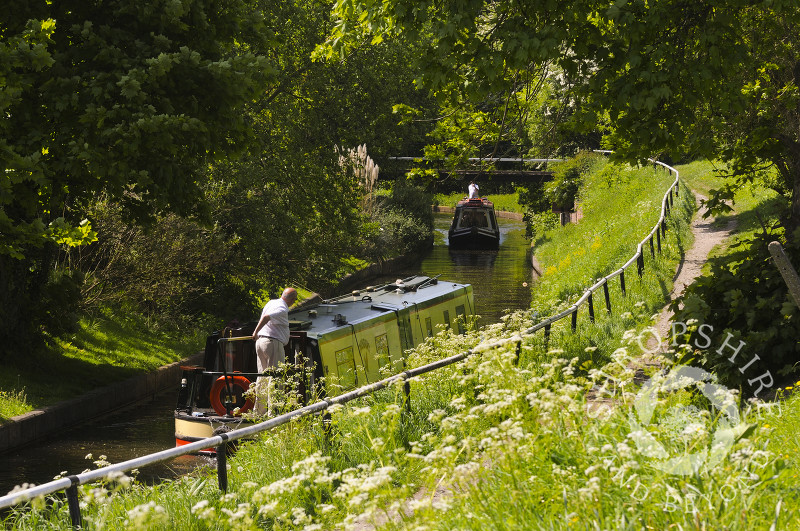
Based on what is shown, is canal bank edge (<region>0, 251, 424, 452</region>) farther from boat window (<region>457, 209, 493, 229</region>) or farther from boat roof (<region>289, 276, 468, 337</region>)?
boat window (<region>457, 209, 493, 229</region>)

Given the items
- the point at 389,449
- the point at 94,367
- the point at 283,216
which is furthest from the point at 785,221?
the point at 283,216

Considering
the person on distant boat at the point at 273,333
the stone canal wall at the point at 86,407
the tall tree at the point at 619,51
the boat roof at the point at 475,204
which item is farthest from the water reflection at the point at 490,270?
the tall tree at the point at 619,51

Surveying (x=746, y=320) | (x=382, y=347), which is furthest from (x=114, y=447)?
(x=746, y=320)

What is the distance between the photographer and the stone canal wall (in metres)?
14.0

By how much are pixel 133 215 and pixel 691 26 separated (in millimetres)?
8814

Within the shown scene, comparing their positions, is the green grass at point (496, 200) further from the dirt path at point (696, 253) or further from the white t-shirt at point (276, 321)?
the white t-shirt at point (276, 321)

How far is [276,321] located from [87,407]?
5.72 meters

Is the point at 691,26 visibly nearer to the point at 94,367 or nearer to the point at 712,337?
the point at 712,337

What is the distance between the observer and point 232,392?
12859 mm

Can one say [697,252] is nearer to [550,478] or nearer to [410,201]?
[550,478]

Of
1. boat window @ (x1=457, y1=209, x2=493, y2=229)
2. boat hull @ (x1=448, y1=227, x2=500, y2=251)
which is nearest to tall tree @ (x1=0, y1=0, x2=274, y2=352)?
boat hull @ (x1=448, y1=227, x2=500, y2=251)

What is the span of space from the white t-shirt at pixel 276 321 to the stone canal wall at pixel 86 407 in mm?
4658

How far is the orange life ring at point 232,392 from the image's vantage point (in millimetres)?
12719

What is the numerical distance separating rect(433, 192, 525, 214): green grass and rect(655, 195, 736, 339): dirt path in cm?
3873
